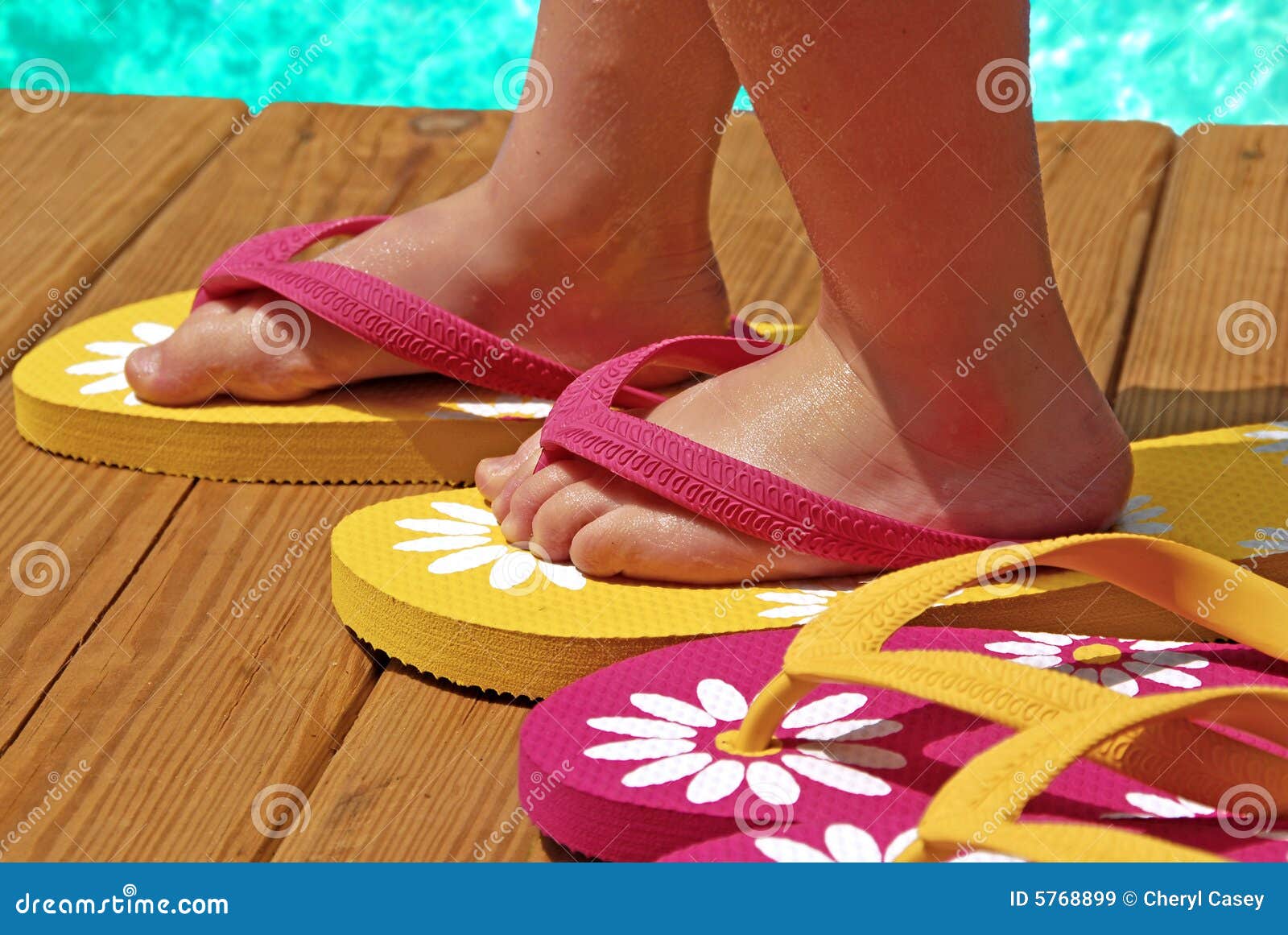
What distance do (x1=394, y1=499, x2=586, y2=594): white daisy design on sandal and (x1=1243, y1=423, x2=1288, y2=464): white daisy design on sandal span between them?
0.53 meters

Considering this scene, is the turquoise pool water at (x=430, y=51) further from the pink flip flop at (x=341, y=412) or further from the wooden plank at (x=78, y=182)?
the pink flip flop at (x=341, y=412)

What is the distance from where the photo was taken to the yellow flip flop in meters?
0.90

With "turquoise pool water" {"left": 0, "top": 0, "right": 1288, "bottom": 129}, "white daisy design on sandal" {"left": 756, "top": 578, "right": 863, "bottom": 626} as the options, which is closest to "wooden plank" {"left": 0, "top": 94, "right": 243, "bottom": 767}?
"white daisy design on sandal" {"left": 756, "top": 578, "right": 863, "bottom": 626}

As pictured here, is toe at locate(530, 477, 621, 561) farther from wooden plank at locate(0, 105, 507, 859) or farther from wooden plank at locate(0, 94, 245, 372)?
wooden plank at locate(0, 94, 245, 372)

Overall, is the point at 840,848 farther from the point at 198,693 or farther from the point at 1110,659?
the point at 198,693

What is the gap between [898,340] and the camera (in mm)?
925

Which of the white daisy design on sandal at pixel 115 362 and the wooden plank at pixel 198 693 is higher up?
the white daisy design on sandal at pixel 115 362

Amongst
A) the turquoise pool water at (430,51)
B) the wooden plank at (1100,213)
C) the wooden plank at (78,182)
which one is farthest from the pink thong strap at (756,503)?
the turquoise pool water at (430,51)

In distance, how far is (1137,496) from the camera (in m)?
1.07

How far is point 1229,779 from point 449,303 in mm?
724

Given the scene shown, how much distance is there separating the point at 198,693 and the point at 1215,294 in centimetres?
103

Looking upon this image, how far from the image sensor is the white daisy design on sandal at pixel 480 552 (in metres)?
0.98

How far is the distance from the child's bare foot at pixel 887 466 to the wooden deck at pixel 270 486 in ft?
0.50

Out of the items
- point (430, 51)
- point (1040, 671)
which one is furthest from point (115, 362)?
point (430, 51)
